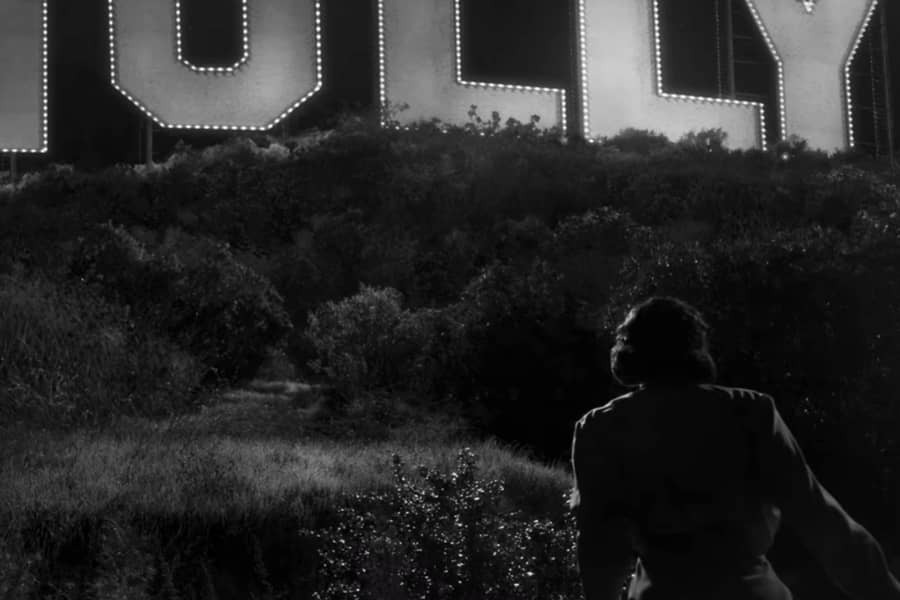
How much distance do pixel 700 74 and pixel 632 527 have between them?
24.0 metres

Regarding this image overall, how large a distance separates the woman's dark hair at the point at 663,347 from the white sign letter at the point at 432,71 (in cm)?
2009

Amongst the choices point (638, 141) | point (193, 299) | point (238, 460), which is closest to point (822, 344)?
point (238, 460)

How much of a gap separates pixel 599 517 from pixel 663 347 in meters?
0.39

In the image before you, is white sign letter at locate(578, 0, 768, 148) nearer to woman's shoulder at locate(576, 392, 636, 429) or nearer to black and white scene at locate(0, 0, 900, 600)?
black and white scene at locate(0, 0, 900, 600)

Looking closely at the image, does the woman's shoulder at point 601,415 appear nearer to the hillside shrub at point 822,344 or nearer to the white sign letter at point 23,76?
the hillside shrub at point 822,344

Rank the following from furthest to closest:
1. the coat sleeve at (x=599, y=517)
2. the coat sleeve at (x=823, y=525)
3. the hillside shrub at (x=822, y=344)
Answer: the hillside shrub at (x=822, y=344) → the coat sleeve at (x=599, y=517) → the coat sleeve at (x=823, y=525)

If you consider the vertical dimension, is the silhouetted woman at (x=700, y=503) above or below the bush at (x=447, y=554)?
above

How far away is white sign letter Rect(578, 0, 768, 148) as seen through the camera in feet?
76.9

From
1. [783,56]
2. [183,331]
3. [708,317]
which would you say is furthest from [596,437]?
[783,56]

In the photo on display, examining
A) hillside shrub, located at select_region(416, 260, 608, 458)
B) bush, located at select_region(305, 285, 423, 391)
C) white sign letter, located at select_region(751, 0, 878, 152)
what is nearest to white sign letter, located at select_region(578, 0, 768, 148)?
white sign letter, located at select_region(751, 0, 878, 152)

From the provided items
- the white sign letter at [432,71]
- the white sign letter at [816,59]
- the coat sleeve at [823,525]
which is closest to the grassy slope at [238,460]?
the coat sleeve at [823,525]

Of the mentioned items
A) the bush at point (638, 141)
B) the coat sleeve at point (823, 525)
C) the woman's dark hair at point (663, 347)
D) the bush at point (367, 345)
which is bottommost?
the coat sleeve at point (823, 525)

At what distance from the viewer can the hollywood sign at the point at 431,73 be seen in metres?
22.3

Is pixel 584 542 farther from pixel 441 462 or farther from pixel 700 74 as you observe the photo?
pixel 700 74
